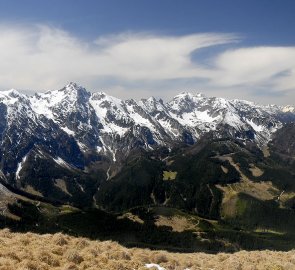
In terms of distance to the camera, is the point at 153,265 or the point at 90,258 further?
the point at 153,265

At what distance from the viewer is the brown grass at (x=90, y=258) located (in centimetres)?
2975

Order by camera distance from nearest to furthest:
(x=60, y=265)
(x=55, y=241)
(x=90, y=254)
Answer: (x=60, y=265), (x=90, y=254), (x=55, y=241)

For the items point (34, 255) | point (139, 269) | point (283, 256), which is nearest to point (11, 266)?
point (34, 255)

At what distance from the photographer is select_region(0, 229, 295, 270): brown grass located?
97.6 feet

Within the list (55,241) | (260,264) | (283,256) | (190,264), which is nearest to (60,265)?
(55,241)

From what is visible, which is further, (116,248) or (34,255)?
(116,248)

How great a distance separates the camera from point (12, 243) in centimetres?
3362

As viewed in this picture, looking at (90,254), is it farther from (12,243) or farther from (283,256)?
(283,256)

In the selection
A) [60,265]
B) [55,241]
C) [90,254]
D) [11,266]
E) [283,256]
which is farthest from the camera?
[283,256]

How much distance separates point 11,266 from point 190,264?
549 inches

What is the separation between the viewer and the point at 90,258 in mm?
31875

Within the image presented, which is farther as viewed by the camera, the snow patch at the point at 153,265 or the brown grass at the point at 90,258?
the snow patch at the point at 153,265

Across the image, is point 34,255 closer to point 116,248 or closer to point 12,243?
point 12,243

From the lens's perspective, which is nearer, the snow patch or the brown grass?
the brown grass
